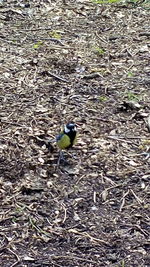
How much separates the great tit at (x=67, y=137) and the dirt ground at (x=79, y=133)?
124 millimetres

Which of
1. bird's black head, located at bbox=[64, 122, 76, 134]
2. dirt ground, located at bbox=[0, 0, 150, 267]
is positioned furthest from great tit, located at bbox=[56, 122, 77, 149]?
dirt ground, located at bbox=[0, 0, 150, 267]

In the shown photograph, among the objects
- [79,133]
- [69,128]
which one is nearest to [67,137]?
[69,128]

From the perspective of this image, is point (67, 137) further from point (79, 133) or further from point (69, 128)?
point (79, 133)

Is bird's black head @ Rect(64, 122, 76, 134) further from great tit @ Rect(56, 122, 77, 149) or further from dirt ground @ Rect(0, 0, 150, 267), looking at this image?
dirt ground @ Rect(0, 0, 150, 267)

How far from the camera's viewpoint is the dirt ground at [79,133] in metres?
3.37

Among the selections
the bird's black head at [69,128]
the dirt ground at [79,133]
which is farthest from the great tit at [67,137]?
the dirt ground at [79,133]

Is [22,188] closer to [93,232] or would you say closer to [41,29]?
[93,232]

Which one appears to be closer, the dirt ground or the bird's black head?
the dirt ground

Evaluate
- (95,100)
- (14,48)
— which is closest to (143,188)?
(95,100)

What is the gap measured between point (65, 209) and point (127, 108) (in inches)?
53.9

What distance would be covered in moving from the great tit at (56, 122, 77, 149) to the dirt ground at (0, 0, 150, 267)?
4.9 inches

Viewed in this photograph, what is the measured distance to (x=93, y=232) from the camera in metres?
3.42

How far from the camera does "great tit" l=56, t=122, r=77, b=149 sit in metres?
3.99

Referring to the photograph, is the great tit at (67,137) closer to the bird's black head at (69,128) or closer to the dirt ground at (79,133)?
the bird's black head at (69,128)
